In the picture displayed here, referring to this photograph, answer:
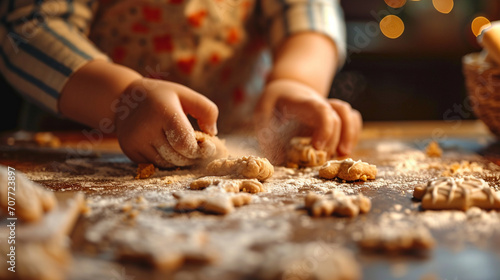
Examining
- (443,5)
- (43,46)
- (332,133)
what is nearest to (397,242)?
(332,133)

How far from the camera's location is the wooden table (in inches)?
14.6

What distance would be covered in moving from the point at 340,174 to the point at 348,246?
33 centimetres

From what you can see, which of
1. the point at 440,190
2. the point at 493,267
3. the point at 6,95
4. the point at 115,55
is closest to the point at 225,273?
the point at 493,267

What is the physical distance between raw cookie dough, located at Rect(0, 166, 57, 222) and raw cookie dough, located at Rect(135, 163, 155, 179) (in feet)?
0.95

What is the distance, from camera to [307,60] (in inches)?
46.0

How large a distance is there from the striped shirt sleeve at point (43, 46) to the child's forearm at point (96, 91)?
24 millimetres

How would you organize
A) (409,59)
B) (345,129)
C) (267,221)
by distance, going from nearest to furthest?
(267,221)
(345,129)
(409,59)

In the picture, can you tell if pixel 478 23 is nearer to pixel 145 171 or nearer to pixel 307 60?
pixel 307 60

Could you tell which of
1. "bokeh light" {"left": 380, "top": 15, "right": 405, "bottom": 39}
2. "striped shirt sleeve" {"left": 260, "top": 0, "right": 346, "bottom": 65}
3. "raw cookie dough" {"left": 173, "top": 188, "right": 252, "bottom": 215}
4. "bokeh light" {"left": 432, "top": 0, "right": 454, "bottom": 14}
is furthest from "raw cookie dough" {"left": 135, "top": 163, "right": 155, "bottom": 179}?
"bokeh light" {"left": 432, "top": 0, "right": 454, "bottom": 14}

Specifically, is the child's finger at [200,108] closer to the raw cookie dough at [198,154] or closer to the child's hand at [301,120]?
the raw cookie dough at [198,154]

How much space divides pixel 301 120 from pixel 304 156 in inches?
5.2

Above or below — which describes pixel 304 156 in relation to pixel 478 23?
below

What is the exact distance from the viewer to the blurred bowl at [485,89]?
989 millimetres

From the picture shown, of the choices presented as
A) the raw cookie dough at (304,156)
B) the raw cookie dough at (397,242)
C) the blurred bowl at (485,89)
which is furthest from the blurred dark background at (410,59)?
the raw cookie dough at (397,242)
